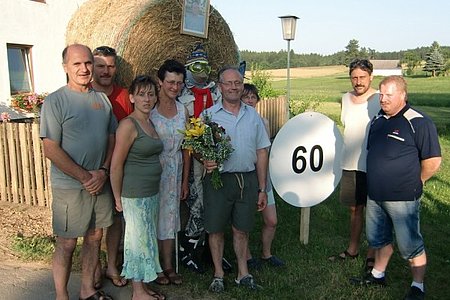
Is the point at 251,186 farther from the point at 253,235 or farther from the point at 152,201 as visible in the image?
the point at 253,235

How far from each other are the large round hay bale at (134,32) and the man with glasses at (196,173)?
70 cm

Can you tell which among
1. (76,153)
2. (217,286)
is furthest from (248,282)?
(76,153)

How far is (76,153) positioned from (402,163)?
2647 millimetres

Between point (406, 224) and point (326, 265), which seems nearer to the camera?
point (406, 224)

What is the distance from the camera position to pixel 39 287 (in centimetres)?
396

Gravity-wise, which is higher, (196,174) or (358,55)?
(358,55)

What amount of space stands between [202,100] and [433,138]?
214 cm

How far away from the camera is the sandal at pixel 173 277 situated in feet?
13.4

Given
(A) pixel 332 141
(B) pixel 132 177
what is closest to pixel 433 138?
(A) pixel 332 141

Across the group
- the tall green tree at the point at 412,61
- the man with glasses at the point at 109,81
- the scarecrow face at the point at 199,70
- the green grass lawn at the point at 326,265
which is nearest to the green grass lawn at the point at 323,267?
the green grass lawn at the point at 326,265

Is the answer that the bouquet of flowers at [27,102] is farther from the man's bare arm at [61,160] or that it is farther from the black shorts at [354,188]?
the black shorts at [354,188]

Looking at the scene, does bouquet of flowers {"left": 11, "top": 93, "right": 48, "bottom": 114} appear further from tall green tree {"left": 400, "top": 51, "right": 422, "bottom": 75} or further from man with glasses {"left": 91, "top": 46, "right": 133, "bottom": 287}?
tall green tree {"left": 400, "top": 51, "right": 422, "bottom": 75}

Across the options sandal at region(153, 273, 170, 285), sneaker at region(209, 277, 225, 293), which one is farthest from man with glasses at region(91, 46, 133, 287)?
sneaker at region(209, 277, 225, 293)

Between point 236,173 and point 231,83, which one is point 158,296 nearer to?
point 236,173
